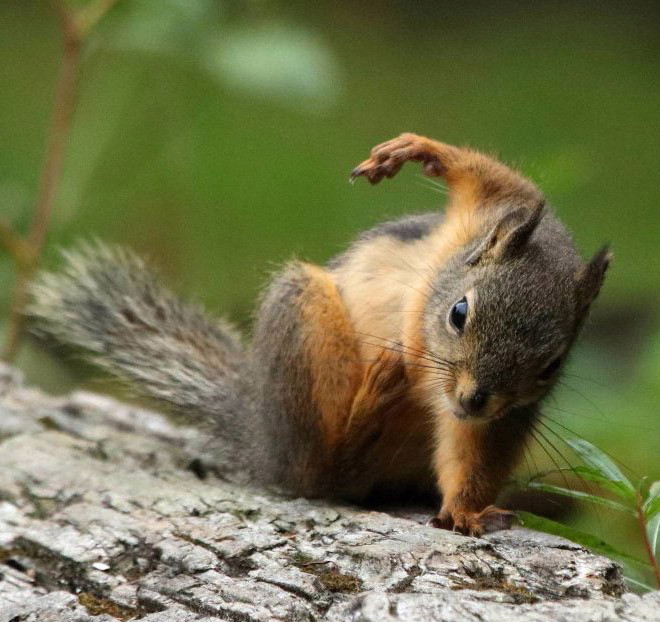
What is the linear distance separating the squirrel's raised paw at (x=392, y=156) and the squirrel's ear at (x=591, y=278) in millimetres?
447

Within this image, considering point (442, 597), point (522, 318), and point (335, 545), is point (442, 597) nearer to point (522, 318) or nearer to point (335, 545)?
point (335, 545)

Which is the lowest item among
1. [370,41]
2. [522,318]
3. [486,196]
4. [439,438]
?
[439,438]

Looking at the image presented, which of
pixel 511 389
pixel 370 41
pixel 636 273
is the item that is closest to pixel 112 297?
pixel 511 389

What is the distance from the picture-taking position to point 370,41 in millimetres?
6914

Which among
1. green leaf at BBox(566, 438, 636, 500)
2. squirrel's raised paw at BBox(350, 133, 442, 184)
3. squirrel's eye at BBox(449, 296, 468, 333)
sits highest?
squirrel's raised paw at BBox(350, 133, 442, 184)

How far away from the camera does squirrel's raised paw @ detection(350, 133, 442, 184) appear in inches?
92.4

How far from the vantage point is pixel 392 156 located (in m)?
2.37

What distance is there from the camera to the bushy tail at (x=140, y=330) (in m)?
2.83

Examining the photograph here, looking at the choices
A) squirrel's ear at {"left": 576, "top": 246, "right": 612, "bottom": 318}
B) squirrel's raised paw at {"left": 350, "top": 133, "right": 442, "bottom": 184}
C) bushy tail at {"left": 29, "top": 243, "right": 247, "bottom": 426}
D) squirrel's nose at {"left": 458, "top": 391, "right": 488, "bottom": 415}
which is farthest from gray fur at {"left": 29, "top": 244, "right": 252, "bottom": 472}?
squirrel's ear at {"left": 576, "top": 246, "right": 612, "bottom": 318}

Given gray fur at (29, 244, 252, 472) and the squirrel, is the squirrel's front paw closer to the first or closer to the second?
the squirrel

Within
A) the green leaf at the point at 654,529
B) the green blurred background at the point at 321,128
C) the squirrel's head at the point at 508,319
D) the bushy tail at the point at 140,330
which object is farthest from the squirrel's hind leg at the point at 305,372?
the green blurred background at the point at 321,128

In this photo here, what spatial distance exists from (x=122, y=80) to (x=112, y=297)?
105 inches

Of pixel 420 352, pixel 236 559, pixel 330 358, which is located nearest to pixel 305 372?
pixel 330 358

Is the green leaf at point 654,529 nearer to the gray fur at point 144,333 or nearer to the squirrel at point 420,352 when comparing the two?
the squirrel at point 420,352
